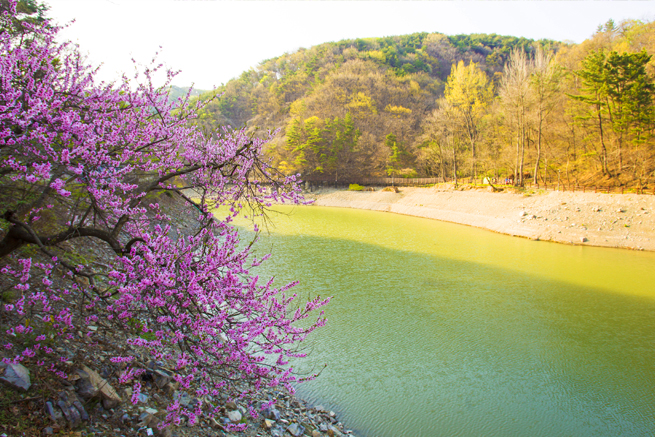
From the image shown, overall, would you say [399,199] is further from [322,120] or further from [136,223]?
[136,223]

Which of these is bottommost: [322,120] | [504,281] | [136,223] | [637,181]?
[504,281]

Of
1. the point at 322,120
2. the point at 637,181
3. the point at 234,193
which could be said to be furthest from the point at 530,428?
the point at 322,120

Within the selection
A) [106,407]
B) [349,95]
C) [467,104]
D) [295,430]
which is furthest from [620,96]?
[349,95]

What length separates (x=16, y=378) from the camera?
8.73 ft

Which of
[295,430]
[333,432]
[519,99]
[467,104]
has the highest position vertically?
[467,104]

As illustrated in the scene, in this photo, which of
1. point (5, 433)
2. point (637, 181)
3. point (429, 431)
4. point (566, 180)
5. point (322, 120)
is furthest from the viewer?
point (322, 120)

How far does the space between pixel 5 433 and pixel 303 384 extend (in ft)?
12.5

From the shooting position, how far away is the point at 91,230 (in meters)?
2.82

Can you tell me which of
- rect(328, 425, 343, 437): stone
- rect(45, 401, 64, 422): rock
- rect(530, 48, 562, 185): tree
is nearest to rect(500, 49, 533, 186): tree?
rect(530, 48, 562, 185): tree

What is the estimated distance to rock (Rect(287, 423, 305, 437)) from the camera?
404 cm

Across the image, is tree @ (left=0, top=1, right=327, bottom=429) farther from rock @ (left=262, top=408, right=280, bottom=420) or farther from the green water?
the green water

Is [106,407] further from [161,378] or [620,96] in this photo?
[620,96]

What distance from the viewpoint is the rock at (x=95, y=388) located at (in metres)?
2.94

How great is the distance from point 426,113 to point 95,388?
52.6 m
